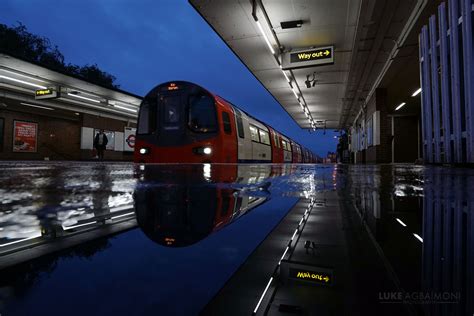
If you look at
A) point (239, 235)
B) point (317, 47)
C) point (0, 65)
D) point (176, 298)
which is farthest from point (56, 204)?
point (0, 65)

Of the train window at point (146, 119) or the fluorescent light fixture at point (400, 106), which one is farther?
the fluorescent light fixture at point (400, 106)

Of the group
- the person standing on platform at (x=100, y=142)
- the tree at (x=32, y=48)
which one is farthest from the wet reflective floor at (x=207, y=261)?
the tree at (x=32, y=48)

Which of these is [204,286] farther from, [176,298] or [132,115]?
[132,115]

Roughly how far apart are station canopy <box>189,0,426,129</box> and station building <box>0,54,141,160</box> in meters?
8.57

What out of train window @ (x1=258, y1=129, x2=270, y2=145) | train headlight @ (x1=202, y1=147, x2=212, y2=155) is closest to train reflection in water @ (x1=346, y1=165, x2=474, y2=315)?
train headlight @ (x1=202, y1=147, x2=212, y2=155)

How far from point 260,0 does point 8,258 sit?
7592 millimetres

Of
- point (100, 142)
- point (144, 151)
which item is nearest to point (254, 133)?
point (144, 151)

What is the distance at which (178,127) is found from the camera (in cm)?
855

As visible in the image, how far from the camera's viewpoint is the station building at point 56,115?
1406 centimetres

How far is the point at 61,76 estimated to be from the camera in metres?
13.5

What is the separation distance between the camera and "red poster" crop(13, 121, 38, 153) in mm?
18203

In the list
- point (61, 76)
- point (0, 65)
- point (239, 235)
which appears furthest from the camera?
point (61, 76)

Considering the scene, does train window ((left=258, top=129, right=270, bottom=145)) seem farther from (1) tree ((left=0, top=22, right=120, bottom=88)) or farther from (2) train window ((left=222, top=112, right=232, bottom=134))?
(1) tree ((left=0, top=22, right=120, bottom=88))

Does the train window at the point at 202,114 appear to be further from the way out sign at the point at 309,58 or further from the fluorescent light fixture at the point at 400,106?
the fluorescent light fixture at the point at 400,106
